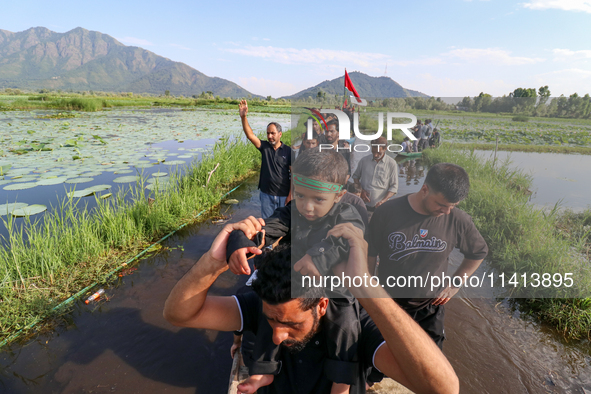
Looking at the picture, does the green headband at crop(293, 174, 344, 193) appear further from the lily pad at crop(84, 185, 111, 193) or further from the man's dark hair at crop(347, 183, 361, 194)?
the lily pad at crop(84, 185, 111, 193)

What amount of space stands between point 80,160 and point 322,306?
9597 mm

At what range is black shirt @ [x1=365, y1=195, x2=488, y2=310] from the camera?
119cm

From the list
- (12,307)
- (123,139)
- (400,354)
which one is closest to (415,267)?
(400,354)

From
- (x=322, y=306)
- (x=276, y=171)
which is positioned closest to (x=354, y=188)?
(x=322, y=306)

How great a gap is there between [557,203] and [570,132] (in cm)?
36

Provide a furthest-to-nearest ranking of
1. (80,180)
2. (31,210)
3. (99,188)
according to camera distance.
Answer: (80,180) → (99,188) → (31,210)

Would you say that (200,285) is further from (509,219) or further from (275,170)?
(275,170)

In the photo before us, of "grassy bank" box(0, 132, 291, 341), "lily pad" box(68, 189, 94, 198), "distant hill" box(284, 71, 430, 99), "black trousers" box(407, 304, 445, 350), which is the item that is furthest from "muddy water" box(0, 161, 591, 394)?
"lily pad" box(68, 189, 94, 198)

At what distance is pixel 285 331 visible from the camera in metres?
1.18

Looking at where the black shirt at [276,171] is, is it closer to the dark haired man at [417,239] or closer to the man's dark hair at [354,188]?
the dark haired man at [417,239]

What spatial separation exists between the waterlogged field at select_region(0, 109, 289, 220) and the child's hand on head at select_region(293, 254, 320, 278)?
13.1ft

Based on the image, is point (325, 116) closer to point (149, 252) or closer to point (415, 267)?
point (415, 267)

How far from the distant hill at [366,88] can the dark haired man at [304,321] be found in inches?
23.3

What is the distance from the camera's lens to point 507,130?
1144 mm
